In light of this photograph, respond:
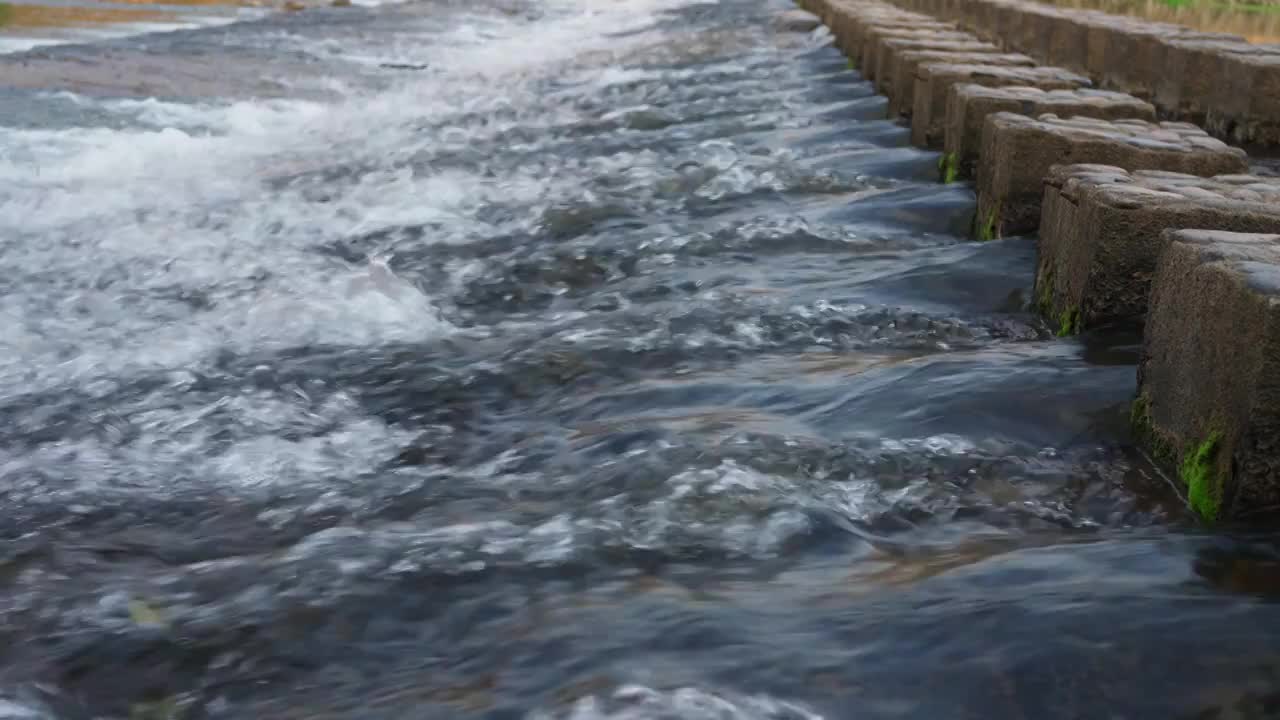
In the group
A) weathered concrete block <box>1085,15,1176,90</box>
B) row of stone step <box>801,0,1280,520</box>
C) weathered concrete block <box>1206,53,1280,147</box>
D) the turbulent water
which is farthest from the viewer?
weathered concrete block <box>1085,15,1176,90</box>

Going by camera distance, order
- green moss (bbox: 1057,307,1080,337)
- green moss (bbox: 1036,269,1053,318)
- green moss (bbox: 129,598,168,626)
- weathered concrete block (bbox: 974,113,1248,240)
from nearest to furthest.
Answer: green moss (bbox: 129,598,168,626), green moss (bbox: 1057,307,1080,337), green moss (bbox: 1036,269,1053,318), weathered concrete block (bbox: 974,113,1248,240)

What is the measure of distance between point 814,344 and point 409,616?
2.27 meters

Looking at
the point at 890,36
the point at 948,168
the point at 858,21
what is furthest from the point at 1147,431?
the point at 858,21

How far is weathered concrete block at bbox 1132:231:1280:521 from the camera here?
3.10m

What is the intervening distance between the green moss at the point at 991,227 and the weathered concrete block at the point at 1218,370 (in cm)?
228

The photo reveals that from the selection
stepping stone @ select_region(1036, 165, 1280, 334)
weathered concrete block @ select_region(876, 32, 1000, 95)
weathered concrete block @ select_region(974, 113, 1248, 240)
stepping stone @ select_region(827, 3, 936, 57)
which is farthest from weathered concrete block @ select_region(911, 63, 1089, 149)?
stepping stone @ select_region(827, 3, 936, 57)

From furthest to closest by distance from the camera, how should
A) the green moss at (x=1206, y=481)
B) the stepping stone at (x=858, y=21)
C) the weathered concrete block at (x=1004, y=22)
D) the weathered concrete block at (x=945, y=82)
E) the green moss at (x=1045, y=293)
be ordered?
the stepping stone at (x=858, y=21), the weathered concrete block at (x=1004, y=22), the weathered concrete block at (x=945, y=82), the green moss at (x=1045, y=293), the green moss at (x=1206, y=481)

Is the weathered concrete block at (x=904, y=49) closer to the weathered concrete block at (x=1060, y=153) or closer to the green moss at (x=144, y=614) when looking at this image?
the weathered concrete block at (x=1060, y=153)

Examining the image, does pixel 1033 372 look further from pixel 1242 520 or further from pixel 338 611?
pixel 338 611

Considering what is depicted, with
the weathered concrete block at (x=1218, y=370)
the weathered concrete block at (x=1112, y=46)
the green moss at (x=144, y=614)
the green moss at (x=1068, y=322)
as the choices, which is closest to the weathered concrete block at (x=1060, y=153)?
the green moss at (x=1068, y=322)

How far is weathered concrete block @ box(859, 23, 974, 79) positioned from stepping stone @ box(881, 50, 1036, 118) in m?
0.54

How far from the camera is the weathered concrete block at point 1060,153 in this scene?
5.25 metres

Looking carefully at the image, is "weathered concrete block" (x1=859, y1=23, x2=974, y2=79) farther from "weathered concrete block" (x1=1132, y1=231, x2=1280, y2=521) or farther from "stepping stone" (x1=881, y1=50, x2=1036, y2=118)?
"weathered concrete block" (x1=1132, y1=231, x2=1280, y2=521)

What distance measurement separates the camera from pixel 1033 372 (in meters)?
4.25
